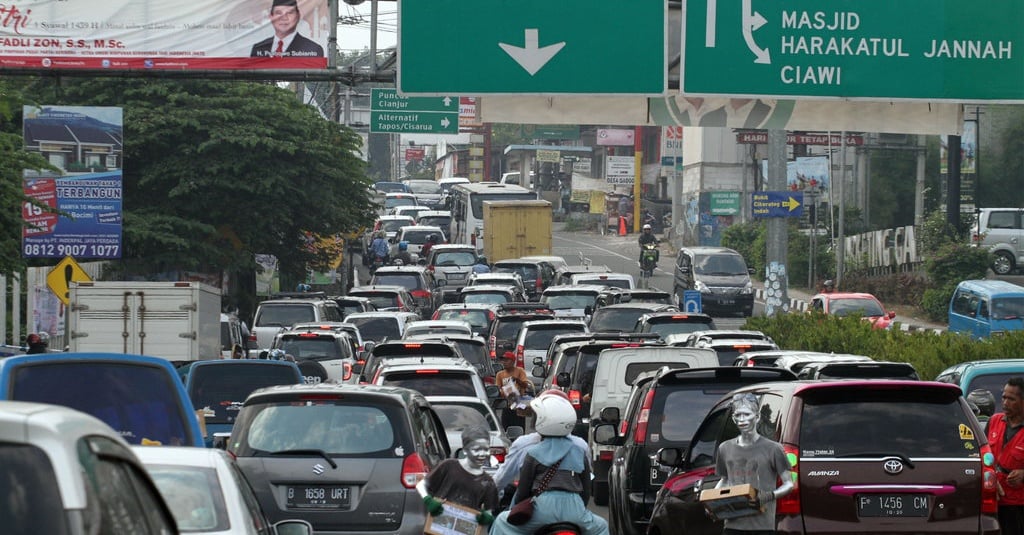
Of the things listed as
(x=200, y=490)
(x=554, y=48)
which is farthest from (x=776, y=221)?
(x=200, y=490)

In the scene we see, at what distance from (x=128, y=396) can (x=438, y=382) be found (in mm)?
6500

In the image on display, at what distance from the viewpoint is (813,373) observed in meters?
16.1

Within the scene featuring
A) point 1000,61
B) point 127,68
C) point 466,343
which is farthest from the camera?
point 466,343

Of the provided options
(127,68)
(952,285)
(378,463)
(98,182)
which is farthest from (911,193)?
(378,463)

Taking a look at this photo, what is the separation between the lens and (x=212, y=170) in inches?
1569

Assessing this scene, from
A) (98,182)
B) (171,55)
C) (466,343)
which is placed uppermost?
(171,55)

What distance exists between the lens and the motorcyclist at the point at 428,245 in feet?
205

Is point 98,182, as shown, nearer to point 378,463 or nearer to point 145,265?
point 145,265

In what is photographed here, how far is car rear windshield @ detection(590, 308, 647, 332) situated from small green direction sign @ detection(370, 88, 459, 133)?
9987mm

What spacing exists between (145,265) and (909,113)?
23755 millimetres

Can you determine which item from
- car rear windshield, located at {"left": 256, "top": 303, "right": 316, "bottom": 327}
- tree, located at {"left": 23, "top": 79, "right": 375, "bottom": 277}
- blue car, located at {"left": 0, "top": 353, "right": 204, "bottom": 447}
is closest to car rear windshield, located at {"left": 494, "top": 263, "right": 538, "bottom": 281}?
tree, located at {"left": 23, "top": 79, "right": 375, "bottom": 277}

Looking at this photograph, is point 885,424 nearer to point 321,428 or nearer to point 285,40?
point 321,428

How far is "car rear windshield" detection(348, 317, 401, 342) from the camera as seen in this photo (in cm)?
3232

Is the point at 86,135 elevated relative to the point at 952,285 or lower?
elevated
